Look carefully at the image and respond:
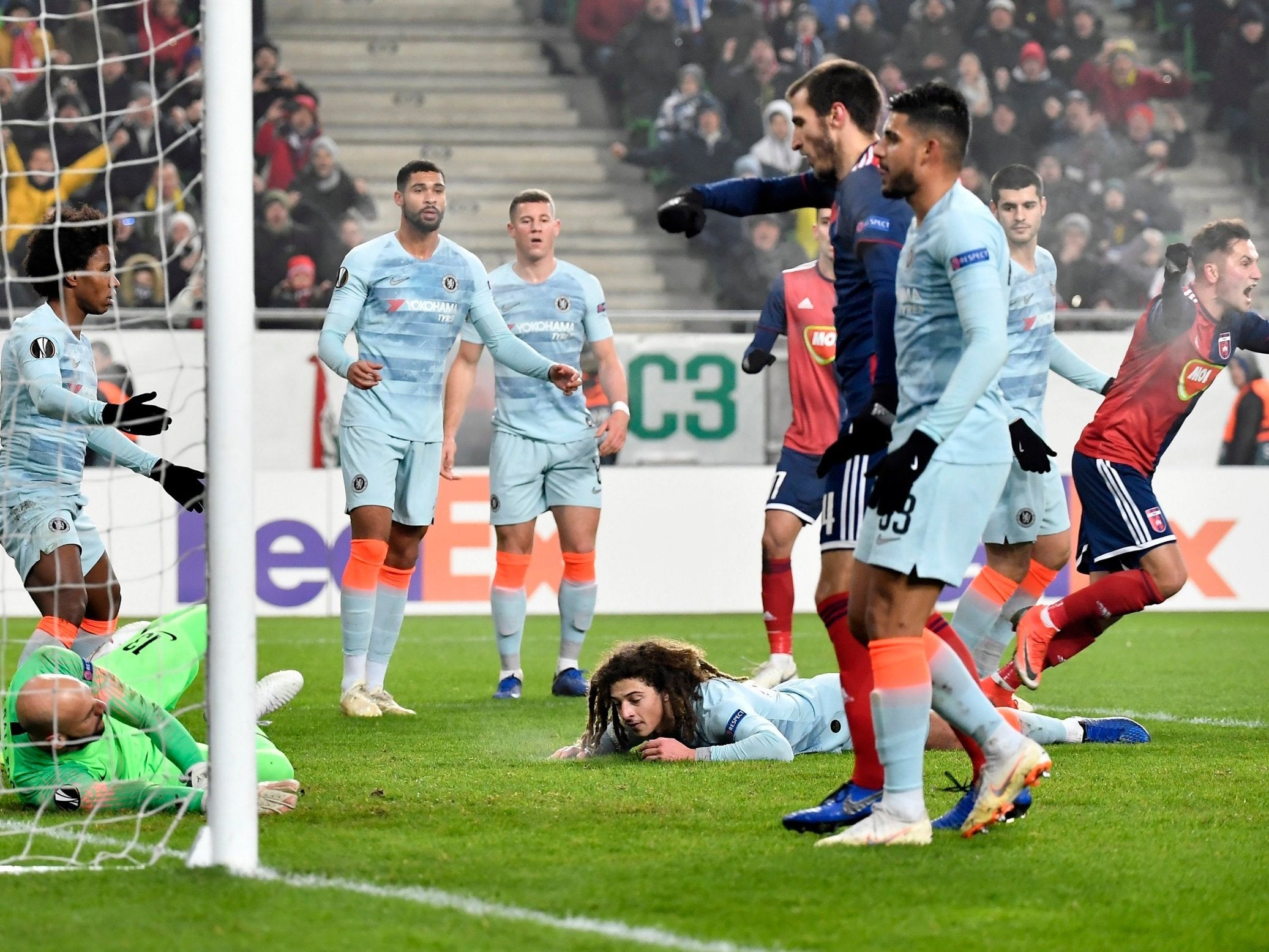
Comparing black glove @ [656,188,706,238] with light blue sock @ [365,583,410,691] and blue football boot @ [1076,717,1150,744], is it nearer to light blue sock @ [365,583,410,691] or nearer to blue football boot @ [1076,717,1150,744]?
blue football boot @ [1076,717,1150,744]

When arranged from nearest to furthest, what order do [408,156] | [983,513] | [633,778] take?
[983,513], [633,778], [408,156]

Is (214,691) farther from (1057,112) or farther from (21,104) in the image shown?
(1057,112)

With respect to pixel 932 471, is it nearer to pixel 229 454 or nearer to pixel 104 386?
pixel 229 454

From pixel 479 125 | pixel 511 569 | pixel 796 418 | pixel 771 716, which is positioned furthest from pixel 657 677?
pixel 479 125

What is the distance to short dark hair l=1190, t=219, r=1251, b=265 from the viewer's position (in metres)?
6.76

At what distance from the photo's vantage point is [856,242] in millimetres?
4629

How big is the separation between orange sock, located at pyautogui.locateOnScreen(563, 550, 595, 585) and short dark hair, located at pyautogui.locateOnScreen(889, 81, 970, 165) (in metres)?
4.65

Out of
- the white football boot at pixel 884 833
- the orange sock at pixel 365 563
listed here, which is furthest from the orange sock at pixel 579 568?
the white football boot at pixel 884 833

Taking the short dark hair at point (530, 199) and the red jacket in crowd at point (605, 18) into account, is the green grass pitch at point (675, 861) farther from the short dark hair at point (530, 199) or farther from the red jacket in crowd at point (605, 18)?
the red jacket in crowd at point (605, 18)

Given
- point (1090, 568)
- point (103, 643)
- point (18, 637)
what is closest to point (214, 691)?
point (103, 643)

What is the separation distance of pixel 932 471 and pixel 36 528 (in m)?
3.45

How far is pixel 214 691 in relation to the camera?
396 cm

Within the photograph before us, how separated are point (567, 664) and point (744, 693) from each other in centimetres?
263

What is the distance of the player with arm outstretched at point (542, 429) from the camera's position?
28.1ft
